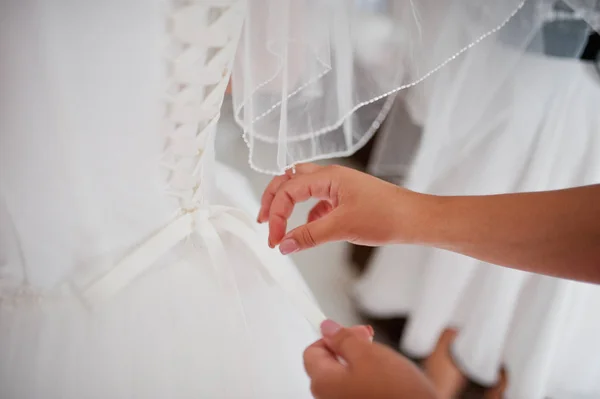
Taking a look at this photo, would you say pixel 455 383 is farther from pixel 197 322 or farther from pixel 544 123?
pixel 197 322

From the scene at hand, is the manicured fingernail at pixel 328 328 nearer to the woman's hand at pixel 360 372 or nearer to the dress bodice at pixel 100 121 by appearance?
the woman's hand at pixel 360 372

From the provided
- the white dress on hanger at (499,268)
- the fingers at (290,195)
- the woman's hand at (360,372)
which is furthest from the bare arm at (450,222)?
the white dress on hanger at (499,268)

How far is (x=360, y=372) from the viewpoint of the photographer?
0.35m

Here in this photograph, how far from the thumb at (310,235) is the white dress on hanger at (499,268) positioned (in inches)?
12.7

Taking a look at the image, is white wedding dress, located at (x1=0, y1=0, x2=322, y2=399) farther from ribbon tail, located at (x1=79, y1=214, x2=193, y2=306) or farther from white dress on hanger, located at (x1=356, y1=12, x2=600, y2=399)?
white dress on hanger, located at (x1=356, y1=12, x2=600, y2=399)

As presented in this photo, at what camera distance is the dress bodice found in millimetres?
345

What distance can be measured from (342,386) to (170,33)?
0.30m

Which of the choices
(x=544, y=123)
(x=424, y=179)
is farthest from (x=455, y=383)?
(x=544, y=123)

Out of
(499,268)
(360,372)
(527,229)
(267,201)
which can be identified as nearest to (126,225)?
(267,201)

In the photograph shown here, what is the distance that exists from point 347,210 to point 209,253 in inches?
5.4

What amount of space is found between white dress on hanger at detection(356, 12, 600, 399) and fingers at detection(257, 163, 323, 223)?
267mm

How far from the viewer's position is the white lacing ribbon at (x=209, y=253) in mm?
418

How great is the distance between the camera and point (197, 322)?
0.42m

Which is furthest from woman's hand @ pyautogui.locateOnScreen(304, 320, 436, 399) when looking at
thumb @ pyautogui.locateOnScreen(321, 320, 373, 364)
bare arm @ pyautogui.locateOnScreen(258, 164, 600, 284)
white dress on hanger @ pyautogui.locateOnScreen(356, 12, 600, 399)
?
white dress on hanger @ pyautogui.locateOnScreen(356, 12, 600, 399)
